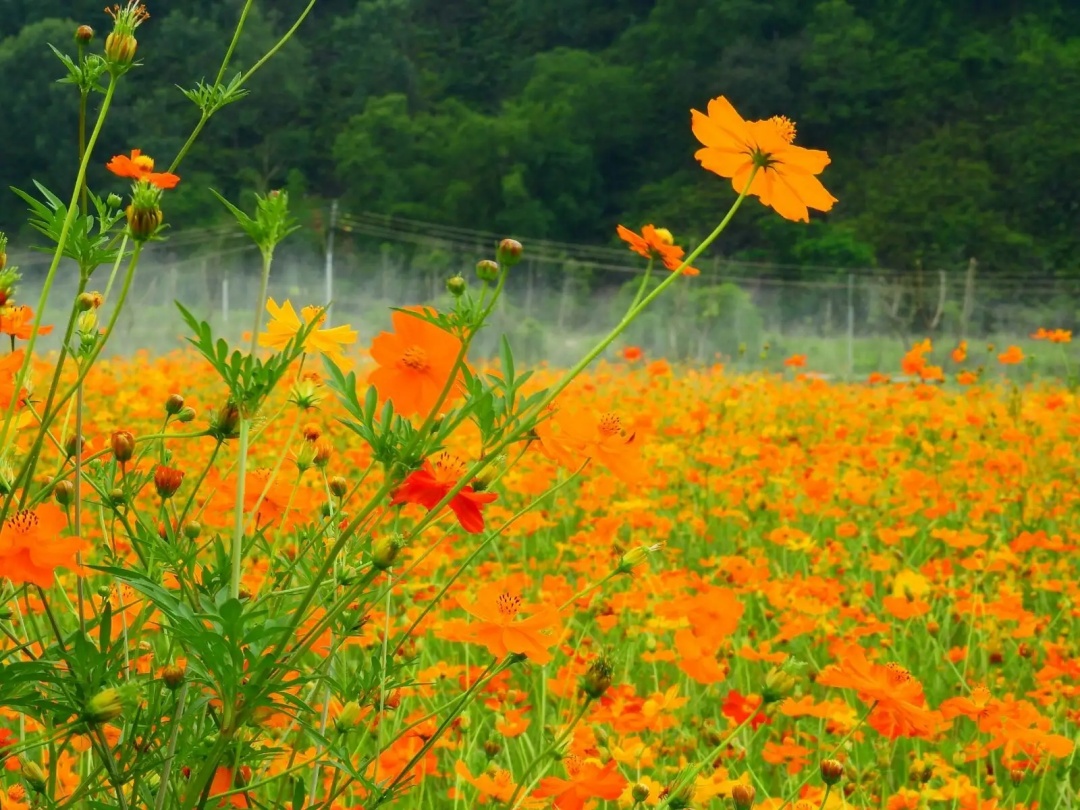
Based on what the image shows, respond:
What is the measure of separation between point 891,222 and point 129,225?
65.1ft

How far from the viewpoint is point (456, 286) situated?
1.45ft

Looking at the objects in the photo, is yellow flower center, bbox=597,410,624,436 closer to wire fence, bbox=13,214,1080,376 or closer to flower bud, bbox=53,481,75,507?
flower bud, bbox=53,481,75,507

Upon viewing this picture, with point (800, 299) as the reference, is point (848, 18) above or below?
above

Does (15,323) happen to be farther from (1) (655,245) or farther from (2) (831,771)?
(2) (831,771)

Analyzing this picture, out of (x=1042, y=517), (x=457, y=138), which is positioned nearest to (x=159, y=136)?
(x=457, y=138)

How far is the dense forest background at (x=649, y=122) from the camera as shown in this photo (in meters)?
18.6

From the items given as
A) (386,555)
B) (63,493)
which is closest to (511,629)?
(386,555)

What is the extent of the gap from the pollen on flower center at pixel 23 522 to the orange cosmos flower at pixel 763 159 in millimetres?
294

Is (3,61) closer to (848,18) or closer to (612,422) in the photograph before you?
(848,18)

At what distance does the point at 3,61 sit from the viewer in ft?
60.2

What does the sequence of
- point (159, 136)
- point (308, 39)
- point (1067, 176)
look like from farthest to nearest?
1. point (308, 39)
2. point (1067, 176)
3. point (159, 136)

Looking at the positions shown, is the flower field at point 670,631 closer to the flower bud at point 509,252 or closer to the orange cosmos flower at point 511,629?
the orange cosmos flower at point 511,629

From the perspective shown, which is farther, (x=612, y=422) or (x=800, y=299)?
(x=800, y=299)

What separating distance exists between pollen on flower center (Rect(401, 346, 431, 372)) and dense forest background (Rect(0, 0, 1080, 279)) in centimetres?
1777
